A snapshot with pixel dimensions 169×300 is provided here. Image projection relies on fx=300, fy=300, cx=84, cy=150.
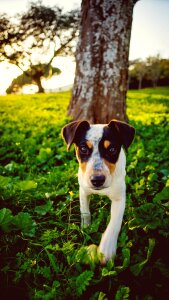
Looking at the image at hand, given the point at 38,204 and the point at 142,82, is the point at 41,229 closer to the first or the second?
the point at 38,204

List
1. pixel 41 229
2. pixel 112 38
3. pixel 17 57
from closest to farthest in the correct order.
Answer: pixel 41 229 < pixel 112 38 < pixel 17 57

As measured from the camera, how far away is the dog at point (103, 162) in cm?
299

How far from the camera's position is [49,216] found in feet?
11.6

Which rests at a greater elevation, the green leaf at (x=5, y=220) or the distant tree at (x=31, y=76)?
the distant tree at (x=31, y=76)

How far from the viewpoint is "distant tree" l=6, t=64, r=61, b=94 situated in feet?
131

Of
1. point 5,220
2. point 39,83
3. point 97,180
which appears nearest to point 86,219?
point 97,180

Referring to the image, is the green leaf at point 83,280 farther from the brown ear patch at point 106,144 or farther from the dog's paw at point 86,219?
the brown ear patch at point 106,144

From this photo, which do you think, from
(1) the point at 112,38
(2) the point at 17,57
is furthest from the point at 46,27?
(1) the point at 112,38

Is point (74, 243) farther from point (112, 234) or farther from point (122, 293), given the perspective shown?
point (122, 293)

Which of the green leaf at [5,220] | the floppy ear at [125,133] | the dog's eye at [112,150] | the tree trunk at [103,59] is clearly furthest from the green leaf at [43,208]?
the tree trunk at [103,59]

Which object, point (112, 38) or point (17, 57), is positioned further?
point (17, 57)

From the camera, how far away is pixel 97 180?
294cm

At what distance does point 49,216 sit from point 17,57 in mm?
29457

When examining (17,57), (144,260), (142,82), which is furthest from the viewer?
(142,82)
